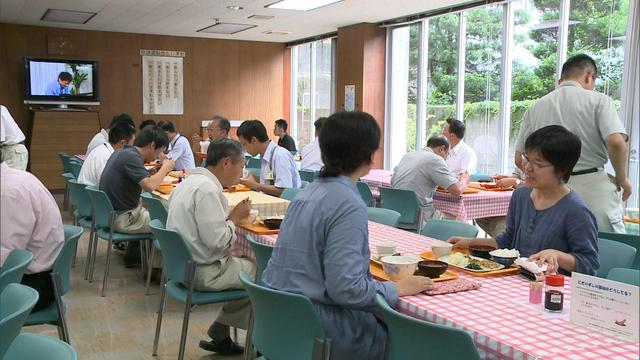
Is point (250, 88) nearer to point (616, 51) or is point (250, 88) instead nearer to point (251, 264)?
point (616, 51)

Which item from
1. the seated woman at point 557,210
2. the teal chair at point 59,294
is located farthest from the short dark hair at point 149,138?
the seated woman at point 557,210

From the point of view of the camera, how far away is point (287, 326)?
73.7 inches

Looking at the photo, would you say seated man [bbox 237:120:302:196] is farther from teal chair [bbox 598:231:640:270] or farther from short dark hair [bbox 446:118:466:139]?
teal chair [bbox 598:231:640:270]

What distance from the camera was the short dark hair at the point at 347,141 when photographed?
6.31 ft

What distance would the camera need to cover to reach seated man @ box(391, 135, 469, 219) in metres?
4.62

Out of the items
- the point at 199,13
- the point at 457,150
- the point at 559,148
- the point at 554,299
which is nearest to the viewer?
the point at 554,299

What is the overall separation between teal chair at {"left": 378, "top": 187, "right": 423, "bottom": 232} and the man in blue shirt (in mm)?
7188

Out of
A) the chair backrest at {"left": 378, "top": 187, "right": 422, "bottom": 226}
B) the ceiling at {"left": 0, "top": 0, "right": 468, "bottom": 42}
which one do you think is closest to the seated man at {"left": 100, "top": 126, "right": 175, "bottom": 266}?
the chair backrest at {"left": 378, "top": 187, "right": 422, "bottom": 226}

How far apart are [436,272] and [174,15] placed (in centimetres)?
756

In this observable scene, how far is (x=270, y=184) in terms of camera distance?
17.3 feet

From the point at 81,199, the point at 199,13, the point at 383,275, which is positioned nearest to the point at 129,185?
the point at 81,199

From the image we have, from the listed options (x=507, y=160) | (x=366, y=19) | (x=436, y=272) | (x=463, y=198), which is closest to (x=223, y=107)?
(x=366, y=19)

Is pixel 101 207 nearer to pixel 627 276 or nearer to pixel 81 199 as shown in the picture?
pixel 81 199

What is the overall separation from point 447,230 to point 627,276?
1.07 m
